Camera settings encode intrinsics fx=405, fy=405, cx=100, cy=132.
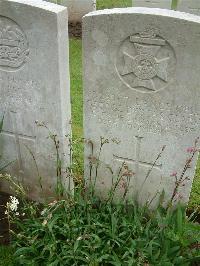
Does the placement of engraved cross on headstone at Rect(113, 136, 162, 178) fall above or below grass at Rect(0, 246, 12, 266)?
above

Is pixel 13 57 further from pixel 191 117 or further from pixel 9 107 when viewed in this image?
pixel 191 117

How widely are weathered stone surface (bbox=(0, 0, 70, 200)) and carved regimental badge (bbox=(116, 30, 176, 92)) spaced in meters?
0.49

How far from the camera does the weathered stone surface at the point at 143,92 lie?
8.32 feet

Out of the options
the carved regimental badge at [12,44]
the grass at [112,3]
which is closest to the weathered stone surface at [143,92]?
the carved regimental badge at [12,44]

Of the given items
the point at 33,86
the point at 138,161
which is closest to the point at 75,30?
the point at 33,86

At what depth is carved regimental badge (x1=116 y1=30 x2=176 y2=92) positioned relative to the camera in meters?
2.57

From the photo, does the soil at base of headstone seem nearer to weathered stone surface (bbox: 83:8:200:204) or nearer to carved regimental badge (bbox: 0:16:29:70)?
carved regimental badge (bbox: 0:16:29:70)

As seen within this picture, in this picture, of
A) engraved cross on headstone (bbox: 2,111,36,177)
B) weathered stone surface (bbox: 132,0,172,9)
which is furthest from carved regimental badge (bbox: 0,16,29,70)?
weathered stone surface (bbox: 132,0,172,9)

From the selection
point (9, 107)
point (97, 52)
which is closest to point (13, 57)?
point (9, 107)

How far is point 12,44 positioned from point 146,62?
3.33 ft

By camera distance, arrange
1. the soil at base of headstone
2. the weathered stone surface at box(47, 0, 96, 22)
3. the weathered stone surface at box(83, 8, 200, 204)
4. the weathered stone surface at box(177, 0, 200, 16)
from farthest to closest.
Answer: the weathered stone surface at box(47, 0, 96, 22) → the soil at base of headstone → the weathered stone surface at box(177, 0, 200, 16) → the weathered stone surface at box(83, 8, 200, 204)

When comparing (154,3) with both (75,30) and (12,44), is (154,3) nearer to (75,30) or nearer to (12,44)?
(75,30)

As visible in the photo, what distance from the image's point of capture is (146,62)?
2656 millimetres

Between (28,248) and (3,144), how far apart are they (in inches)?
41.4
